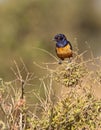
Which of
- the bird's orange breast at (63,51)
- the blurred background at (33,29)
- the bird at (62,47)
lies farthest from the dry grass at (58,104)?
the blurred background at (33,29)

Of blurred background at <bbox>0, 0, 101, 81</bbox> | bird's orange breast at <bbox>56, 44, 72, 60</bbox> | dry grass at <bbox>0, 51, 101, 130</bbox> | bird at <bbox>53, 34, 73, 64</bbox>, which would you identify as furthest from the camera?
blurred background at <bbox>0, 0, 101, 81</bbox>

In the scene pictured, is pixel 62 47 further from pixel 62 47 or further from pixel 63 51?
pixel 63 51

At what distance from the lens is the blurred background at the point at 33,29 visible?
54.0 ft

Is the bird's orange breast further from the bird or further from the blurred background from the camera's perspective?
the blurred background

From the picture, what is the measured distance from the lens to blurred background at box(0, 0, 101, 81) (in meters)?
16.5

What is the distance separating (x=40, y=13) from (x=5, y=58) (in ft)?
16.0

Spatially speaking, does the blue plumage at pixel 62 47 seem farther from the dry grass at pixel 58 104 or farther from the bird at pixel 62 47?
the dry grass at pixel 58 104

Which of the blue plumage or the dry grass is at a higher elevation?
the blue plumage

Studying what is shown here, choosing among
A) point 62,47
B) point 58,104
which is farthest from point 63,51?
point 58,104

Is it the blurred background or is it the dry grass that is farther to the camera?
the blurred background

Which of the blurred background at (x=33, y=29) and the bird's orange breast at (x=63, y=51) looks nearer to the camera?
the bird's orange breast at (x=63, y=51)

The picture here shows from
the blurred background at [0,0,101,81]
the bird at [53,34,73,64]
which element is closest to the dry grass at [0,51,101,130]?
the bird at [53,34,73,64]

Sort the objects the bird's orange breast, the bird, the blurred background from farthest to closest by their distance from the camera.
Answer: the blurred background, the bird, the bird's orange breast

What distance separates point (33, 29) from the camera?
19984 mm
